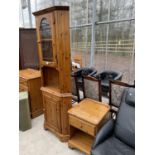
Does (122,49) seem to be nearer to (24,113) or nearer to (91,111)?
(91,111)

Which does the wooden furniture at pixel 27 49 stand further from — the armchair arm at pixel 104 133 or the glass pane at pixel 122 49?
the armchair arm at pixel 104 133

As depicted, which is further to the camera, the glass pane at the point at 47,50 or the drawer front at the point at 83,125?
the glass pane at the point at 47,50

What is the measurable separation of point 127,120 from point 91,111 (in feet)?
1.59

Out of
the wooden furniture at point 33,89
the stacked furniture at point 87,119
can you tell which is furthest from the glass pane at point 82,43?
the stacked furniture at point 87,119

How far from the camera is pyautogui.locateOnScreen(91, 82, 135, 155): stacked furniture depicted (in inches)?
63.4

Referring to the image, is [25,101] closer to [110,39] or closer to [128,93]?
[128,93]

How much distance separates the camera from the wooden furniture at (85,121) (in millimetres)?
1836

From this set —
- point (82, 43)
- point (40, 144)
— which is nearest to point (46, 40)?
point (40, 144)

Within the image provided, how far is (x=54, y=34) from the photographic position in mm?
1930

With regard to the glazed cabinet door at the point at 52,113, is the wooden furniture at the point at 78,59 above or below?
above

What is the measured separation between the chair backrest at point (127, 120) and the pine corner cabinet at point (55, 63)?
2.49ft

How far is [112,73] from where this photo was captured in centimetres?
383
